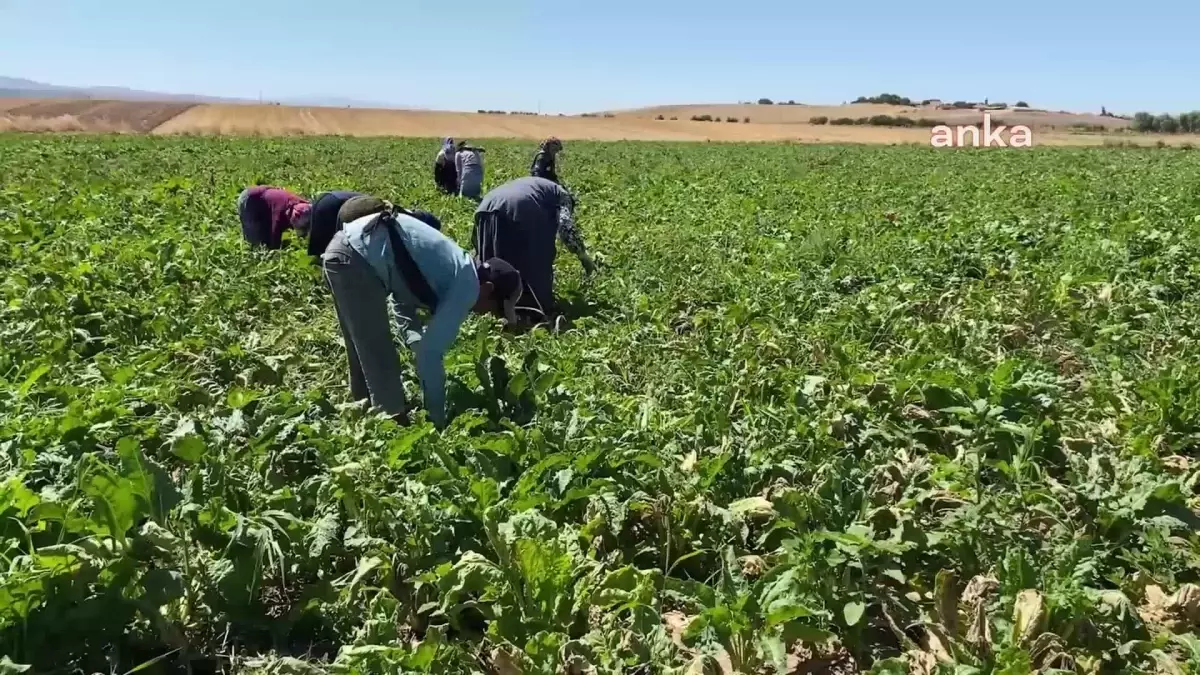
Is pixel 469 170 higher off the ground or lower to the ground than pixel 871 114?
lower

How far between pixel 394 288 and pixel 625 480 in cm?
140

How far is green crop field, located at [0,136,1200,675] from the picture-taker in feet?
8.55

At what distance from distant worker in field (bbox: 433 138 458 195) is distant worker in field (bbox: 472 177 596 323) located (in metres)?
5.39

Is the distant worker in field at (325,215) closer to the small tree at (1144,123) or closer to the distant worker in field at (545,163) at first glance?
the distant worker in field at (545,163)

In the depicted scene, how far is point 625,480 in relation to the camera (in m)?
3.53

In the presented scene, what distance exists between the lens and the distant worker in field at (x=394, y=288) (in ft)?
13.0

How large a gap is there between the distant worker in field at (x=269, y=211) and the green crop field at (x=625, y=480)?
30cm

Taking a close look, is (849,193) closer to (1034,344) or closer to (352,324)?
(1034,344)

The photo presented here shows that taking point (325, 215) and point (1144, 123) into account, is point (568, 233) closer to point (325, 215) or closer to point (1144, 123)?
point (325, 215)

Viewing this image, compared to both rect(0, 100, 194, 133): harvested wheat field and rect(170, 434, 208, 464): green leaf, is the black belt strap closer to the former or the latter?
rect(170, 434, 208, 464): green leaf

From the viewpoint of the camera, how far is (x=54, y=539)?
8.93 ft

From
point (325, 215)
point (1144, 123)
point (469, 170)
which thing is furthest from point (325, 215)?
point (1144, 123)

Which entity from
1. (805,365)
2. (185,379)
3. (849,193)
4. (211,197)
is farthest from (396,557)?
(849,193)

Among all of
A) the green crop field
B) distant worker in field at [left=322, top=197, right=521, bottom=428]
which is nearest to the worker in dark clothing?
the green crop field
